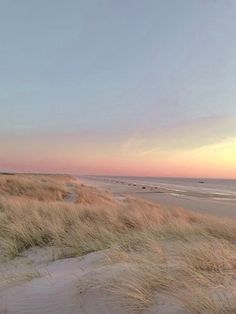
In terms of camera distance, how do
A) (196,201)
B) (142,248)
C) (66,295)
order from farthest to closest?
(196,201), (142,248), (66,295)

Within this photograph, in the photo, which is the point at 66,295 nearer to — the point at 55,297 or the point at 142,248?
the point at 55,297

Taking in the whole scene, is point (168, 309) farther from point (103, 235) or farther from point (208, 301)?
point (103, 235)

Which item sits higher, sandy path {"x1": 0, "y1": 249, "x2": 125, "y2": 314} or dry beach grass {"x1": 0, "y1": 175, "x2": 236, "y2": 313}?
dry beach grass {"x1": 0, "y1": 175, "x2": 236, "y2": 313}

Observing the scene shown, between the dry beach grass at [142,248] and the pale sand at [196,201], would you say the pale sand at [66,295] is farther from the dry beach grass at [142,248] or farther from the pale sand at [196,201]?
the pale sand at [196,201]

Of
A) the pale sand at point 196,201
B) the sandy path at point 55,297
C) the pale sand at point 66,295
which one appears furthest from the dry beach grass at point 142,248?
the pale sand at point 196,201

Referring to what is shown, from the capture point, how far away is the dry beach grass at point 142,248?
4.14 metres

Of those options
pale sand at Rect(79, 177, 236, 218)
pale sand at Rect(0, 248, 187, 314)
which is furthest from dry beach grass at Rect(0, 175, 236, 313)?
pale sand at Rect(79, 177, 236, 218)

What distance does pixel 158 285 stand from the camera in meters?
4.42

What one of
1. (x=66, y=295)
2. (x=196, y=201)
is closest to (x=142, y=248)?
(x=66, y=295)

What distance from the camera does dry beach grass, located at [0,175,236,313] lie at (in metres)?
4.14

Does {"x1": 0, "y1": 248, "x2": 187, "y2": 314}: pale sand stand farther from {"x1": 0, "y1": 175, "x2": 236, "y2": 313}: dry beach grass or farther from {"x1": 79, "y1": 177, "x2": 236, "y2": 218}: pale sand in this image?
{"x1": 79, "y1": 177, "x2": 236, "y2": 218}: pale sand

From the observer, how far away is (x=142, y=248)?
6910 mm

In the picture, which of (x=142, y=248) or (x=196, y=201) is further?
(x=196, y=201)

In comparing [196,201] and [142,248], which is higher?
[142,248]
